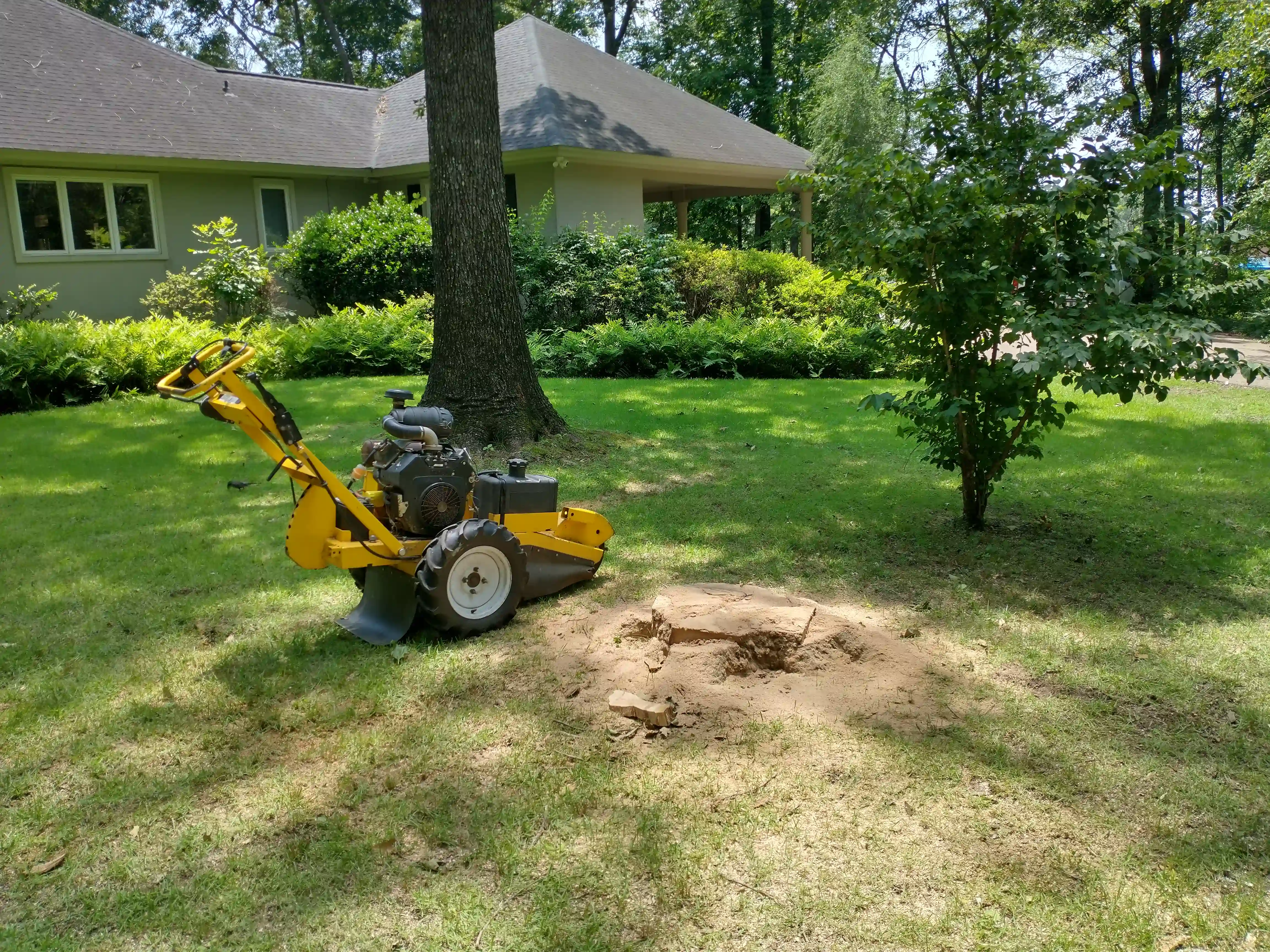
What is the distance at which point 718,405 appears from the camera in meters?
11.4

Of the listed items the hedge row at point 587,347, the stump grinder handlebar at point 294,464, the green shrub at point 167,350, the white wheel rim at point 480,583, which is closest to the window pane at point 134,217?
the green shrub at point 167,350

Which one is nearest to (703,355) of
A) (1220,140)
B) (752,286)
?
(752,286)

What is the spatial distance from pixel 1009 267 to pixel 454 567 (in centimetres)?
361

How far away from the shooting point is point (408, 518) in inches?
191

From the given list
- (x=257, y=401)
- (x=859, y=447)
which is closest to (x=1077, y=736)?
(x=257, y=401)

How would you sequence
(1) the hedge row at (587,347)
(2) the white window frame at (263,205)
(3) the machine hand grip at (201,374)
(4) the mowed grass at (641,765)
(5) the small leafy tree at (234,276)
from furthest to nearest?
(2) the white window frame at (263,205) → (5) the small leafy tree at (234,276) → (1) the hedge row at (587,347) → (3) the machine hand grip at (201,374) → (4) the mowed grass at (641,765)

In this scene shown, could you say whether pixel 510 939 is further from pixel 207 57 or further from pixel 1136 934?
pixel 207 57

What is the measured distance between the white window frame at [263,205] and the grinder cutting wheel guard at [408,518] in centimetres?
1607

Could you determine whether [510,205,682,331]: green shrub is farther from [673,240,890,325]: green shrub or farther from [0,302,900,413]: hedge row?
[0,302,900,413]: hedge row

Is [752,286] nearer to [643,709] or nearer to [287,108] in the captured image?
[287,108]

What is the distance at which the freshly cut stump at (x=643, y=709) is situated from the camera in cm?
395

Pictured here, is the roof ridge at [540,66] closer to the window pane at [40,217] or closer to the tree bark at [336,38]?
the window pane at [40,217]

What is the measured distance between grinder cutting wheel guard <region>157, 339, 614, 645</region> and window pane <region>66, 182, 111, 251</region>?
15.2 m

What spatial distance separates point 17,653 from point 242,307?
42.7 ft
